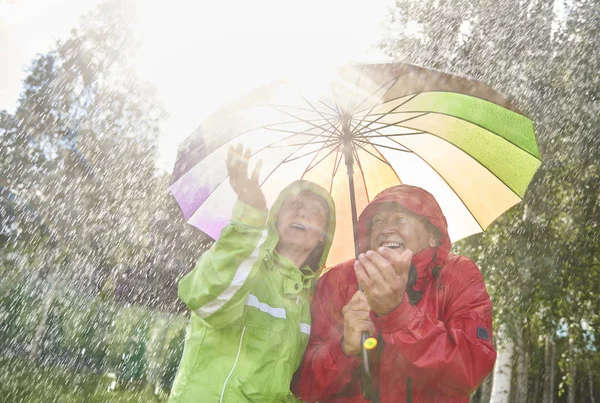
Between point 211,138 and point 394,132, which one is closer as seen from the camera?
point 211,138

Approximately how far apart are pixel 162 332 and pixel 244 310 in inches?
872

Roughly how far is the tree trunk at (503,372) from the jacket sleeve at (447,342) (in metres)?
8.53

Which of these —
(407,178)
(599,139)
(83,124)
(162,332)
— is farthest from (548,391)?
(407,178)

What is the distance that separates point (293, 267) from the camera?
9.34 ft

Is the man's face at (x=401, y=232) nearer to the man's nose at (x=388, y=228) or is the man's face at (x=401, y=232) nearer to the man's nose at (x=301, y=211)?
the man's nose at (x=388, y=228)

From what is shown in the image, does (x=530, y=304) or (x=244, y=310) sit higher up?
(x=530, y=304)

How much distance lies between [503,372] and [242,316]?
31.5ft

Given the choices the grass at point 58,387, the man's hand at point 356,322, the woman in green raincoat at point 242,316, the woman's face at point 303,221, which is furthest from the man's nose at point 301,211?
the grass at point 58,387

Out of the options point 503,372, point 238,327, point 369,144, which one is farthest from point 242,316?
point 503,372

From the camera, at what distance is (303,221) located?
3109mm

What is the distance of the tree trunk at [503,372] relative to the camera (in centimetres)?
1038

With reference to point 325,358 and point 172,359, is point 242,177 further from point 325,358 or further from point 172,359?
point 172,359

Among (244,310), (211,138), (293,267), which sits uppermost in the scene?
(211,138)

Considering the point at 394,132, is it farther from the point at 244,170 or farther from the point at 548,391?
the point at 548,391
